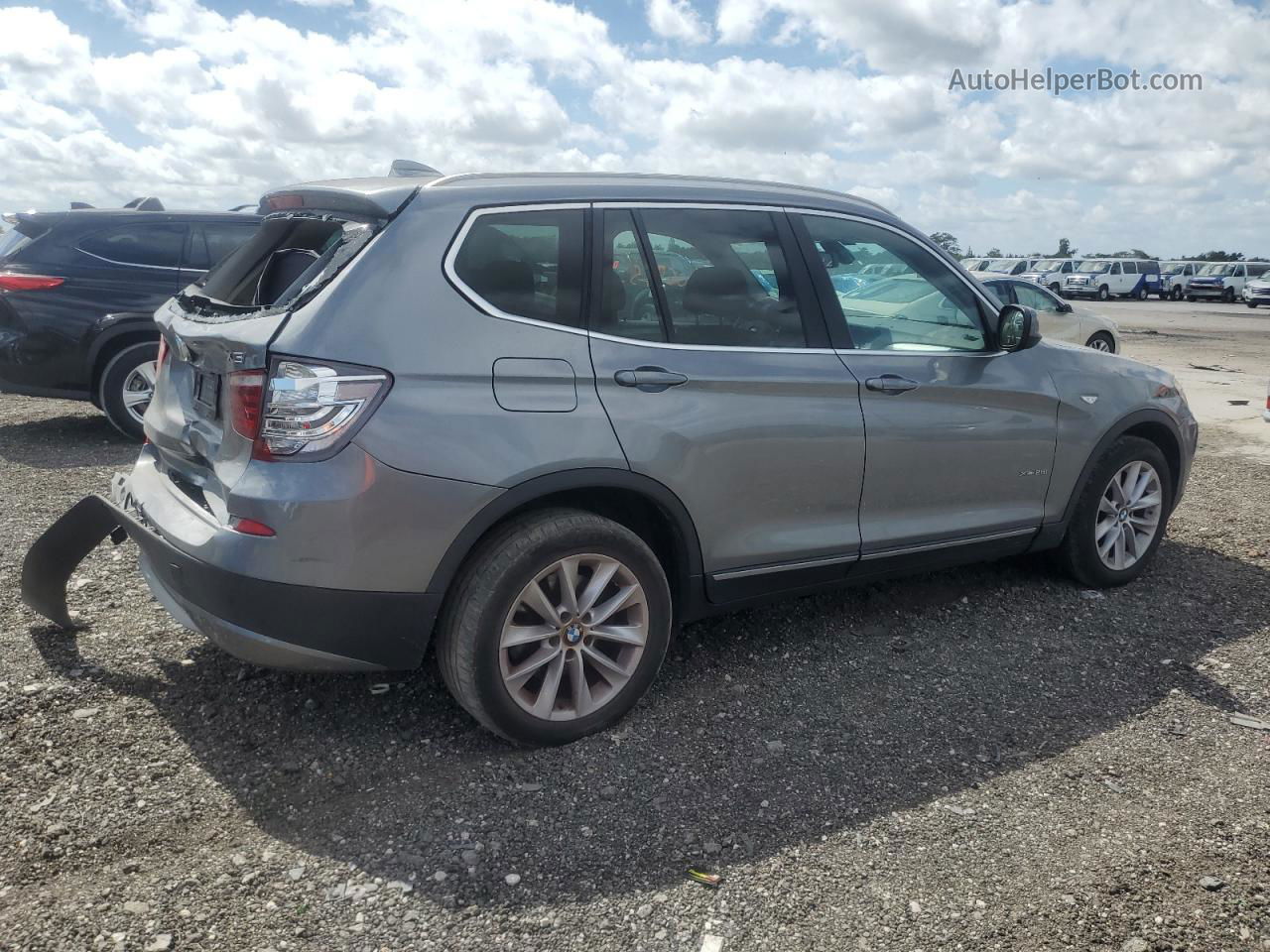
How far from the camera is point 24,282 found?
7.83m

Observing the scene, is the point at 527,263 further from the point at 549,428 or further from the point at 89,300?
the point at 89,300

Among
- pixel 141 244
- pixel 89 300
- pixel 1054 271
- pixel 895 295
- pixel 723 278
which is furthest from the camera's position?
pixel 1054 271

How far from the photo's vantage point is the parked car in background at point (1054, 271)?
4275 centimetres

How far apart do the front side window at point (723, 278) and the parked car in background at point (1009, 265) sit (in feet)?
136

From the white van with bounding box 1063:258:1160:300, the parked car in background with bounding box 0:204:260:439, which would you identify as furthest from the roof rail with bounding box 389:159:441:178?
the white van with bounding box 1063:258:1160:300

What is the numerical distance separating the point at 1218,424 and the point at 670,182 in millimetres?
8592

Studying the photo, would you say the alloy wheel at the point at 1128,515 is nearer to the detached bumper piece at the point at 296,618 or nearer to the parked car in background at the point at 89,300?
the detached bumper piece at the point at 296,618

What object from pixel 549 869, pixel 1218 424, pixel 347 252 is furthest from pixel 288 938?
pixel 1218 424

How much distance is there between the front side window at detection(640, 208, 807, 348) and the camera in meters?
3.67

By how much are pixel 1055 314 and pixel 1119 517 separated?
33.8 ft

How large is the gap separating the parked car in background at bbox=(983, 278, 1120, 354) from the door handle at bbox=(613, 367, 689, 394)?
1180 centimetres

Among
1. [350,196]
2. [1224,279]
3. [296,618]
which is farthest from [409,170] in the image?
[1224,279]

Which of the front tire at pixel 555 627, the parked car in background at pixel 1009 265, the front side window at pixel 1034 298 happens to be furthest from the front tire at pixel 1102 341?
the parked car in background at pixel 1009 265

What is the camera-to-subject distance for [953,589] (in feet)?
16.9
